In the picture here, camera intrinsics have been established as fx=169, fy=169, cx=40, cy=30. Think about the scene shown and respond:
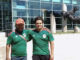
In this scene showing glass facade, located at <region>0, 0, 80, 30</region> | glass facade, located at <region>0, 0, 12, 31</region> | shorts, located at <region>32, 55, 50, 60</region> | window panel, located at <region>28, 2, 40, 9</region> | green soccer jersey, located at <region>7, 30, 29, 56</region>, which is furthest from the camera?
glass facade, located at <region>0, 0, 12, 31</region>

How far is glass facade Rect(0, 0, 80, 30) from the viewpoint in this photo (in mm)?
28344

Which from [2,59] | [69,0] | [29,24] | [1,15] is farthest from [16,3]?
[2,59]

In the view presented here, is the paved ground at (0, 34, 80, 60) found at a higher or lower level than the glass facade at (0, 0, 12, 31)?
lower

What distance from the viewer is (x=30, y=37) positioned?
11.7 feet

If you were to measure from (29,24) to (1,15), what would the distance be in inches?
272

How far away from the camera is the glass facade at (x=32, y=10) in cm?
2834

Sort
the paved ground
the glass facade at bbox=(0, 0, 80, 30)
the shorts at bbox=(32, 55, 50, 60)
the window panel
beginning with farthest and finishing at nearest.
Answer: the window panel → the glass facade at bbox=(0, 0, 80, 30) → the paved ground → the shorts at bbox=(32, 55, 50, 60)

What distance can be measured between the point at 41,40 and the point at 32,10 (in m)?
26.7

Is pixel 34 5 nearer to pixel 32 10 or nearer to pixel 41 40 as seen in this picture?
pixel 32 10

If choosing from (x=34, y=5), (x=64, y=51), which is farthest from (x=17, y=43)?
(x=34, y=5)

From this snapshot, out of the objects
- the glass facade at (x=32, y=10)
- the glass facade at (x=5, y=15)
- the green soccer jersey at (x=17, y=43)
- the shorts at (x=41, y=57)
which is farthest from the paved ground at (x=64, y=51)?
the glass facade at (x=5, y=15)

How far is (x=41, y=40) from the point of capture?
3436mm

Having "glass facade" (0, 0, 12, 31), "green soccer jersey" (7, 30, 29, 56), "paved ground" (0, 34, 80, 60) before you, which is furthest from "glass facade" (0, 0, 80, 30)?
"green soccer jersey" (7, 30, 29, 56)

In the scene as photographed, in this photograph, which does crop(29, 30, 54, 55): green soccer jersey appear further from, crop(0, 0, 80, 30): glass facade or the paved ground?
crop(0, 0, 80, 30): glass facade
